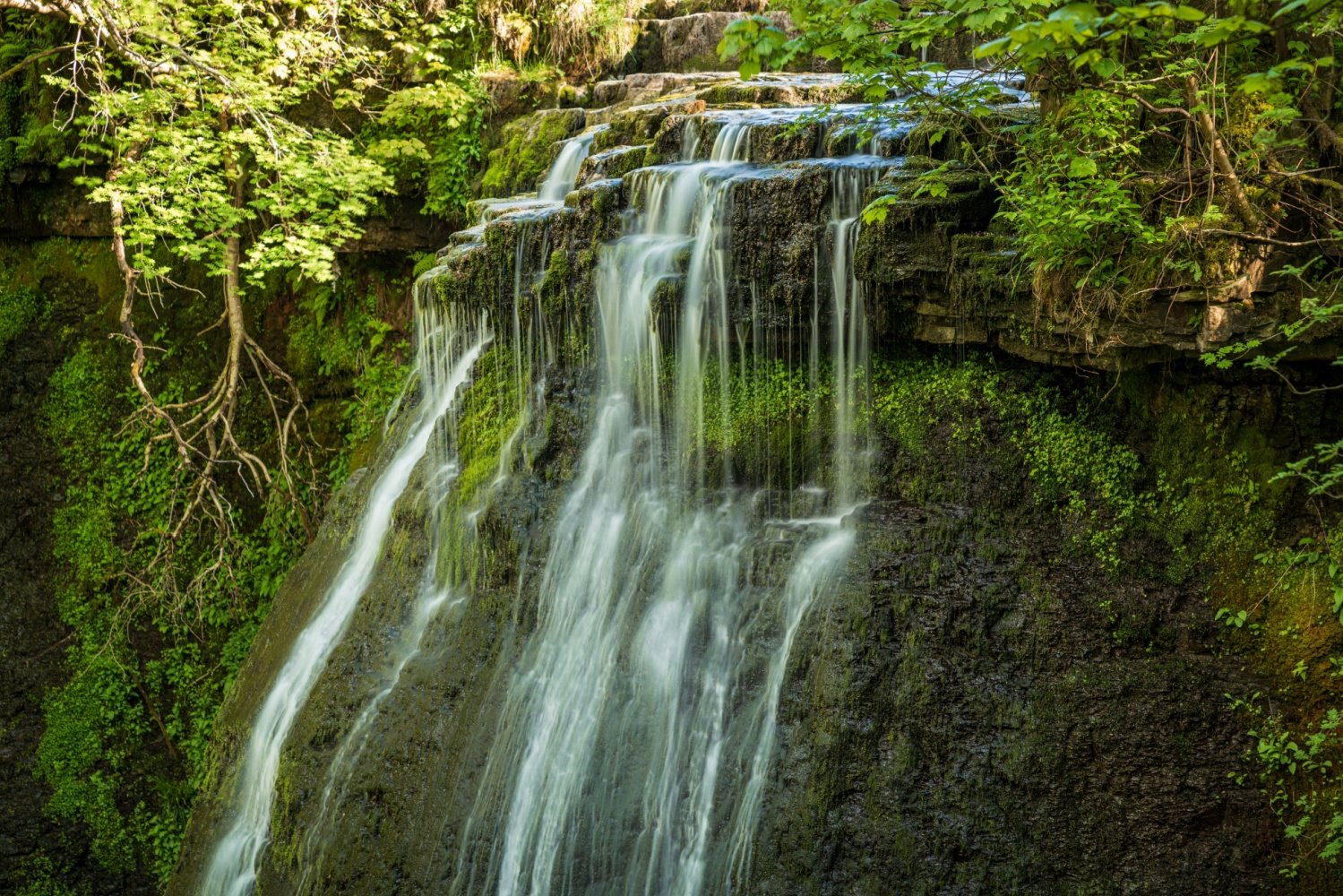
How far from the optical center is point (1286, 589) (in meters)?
4.71

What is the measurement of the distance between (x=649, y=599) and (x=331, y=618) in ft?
8.86

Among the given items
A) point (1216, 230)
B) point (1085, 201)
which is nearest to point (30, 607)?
point (1085, 201)

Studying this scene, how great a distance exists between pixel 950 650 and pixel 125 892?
907cm

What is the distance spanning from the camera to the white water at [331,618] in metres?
6.52

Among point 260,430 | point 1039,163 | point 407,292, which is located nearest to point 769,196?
point 1039,163

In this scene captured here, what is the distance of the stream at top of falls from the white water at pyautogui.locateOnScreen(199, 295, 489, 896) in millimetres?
23

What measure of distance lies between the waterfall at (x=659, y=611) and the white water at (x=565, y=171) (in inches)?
62.5

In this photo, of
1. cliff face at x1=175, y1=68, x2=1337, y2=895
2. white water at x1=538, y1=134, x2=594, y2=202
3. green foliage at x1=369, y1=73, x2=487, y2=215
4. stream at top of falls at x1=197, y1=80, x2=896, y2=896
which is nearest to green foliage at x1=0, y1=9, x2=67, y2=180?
green foliage at x1=369, y1=73, x2=487, y2=215

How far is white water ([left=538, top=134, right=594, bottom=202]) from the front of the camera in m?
8.23

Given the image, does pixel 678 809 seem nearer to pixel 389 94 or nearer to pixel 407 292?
pixel 407 292

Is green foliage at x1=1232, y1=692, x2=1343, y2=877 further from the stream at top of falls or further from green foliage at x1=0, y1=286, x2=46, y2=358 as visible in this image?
green foliage at x1=0, y1=286, x2=46, y2=358

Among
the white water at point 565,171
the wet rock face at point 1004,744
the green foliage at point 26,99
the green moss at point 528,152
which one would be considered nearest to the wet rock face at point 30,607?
the green foliage at point 26,99

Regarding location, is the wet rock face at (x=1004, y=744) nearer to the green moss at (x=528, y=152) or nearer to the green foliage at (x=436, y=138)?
the green moss at (x=528, y=152)

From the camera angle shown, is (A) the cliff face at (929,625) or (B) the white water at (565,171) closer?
(A) the cliff face at (929,625)
